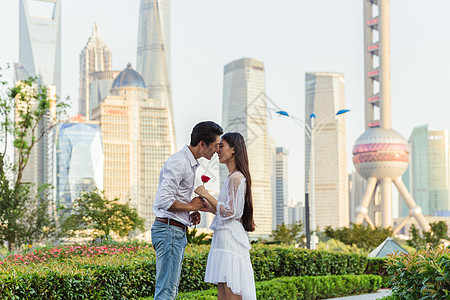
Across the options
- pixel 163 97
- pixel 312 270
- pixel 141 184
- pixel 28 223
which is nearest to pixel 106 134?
pixel 141 184

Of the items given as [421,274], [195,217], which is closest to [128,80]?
[421,274]

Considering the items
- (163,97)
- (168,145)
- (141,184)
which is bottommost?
(141,184)

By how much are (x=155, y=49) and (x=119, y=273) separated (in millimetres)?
172783

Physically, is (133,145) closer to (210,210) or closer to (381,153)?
(381,153)

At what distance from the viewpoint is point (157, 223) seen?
5.70 m

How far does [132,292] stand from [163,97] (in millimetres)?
171829

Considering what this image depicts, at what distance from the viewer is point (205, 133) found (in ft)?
18.7

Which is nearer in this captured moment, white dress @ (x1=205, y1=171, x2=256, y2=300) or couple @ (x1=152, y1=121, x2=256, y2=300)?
couple @ (x1=152, y1=121, x2=256, y2=300)

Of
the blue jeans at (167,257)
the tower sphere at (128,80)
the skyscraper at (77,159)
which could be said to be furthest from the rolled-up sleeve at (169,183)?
the tower sphere at (128,80)

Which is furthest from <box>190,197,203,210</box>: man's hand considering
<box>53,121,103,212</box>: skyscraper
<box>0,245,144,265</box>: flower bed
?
<box>53,121,103,212</box>: skyscraper

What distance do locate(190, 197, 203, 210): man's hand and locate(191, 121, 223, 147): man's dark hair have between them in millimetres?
497

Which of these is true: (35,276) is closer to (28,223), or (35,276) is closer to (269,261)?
(269,261)

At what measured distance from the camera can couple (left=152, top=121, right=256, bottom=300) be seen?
18.4ft

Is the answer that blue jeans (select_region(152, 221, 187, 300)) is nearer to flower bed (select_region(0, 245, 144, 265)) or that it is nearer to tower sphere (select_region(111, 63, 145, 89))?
flower bed (select_region(0, 245, 144, 265))
